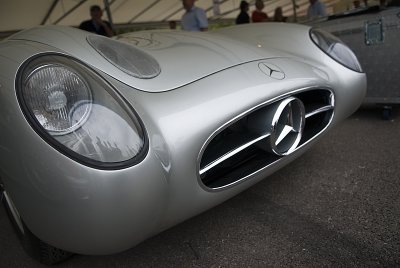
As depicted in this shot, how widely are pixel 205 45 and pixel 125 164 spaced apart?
0.88 m

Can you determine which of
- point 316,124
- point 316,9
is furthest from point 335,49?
point 316,9

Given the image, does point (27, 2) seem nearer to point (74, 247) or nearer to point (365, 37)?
point (365, 37)

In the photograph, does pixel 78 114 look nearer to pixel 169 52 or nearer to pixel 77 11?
pixel 169 52

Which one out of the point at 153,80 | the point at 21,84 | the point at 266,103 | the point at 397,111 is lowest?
the point at 397,111

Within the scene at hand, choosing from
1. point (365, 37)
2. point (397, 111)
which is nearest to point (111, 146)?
point (365, 37)

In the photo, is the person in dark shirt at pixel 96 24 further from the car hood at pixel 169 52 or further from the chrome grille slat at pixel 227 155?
the chrome grille slat at pixel 227 155

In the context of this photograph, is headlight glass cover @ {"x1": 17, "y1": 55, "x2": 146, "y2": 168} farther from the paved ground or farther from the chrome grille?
the paved ground

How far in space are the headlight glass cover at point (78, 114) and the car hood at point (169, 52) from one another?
140 millimetres

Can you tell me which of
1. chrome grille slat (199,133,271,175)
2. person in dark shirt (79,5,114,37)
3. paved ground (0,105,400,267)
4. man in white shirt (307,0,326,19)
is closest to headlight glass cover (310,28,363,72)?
paved ground (0,105,400,267)

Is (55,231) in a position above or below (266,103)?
below

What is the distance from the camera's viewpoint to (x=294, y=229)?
1.44m

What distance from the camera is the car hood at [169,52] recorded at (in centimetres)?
121

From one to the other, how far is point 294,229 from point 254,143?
0.41 meters

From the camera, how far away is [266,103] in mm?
1305
